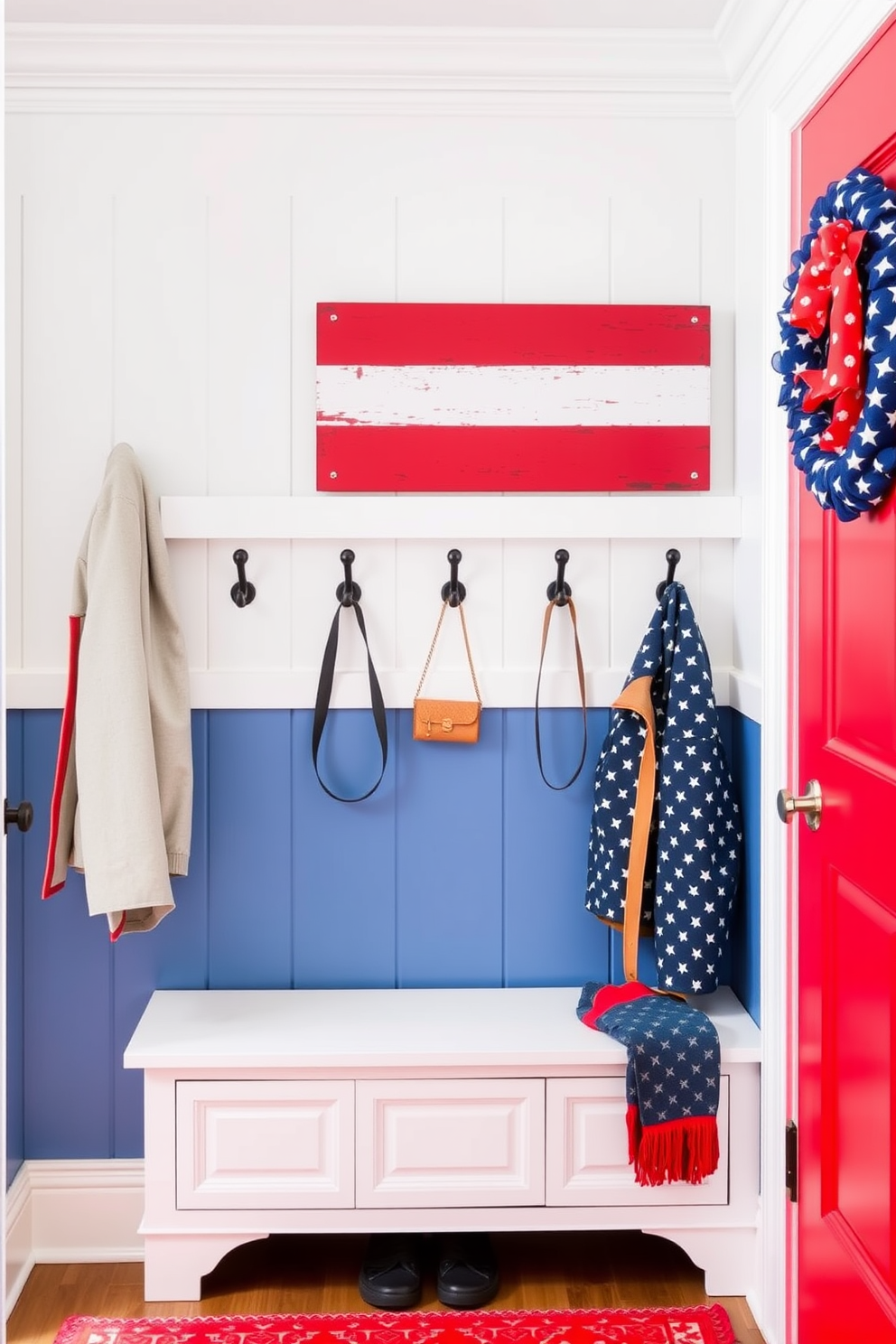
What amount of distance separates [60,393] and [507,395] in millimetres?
848

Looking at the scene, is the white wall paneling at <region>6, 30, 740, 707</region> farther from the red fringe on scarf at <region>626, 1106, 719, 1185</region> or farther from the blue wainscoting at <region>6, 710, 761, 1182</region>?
the red fringe on scarf at <region>626, 1106, 719, 1185</region>

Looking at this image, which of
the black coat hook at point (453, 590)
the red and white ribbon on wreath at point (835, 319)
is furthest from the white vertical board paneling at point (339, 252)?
the red and white ribbon on wreath at point (835, 319)

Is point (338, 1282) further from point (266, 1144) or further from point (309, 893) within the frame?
point (309, 893)

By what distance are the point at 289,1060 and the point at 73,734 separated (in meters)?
0.70

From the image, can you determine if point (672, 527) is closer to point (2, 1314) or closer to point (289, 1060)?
point (289, 1060)

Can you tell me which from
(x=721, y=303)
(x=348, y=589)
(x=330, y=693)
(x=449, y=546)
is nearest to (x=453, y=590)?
(x=449, y=546)

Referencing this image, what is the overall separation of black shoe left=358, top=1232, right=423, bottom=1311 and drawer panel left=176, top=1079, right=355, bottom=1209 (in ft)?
0.44

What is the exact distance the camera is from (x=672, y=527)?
2.27 meters

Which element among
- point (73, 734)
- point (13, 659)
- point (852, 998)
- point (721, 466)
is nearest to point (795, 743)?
point (852, 998)

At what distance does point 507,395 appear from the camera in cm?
225

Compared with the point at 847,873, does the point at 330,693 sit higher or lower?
higher

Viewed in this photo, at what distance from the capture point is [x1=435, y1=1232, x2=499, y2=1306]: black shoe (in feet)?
6.75

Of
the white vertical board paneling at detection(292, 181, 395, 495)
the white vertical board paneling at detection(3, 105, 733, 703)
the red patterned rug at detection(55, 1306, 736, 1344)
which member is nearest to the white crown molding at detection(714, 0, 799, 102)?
the white vertical board paneling at detection(3, 105, 733, 703)

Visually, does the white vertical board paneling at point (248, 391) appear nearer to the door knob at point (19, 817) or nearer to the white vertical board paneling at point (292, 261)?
the white vertical board paneling at point (292, 261)
